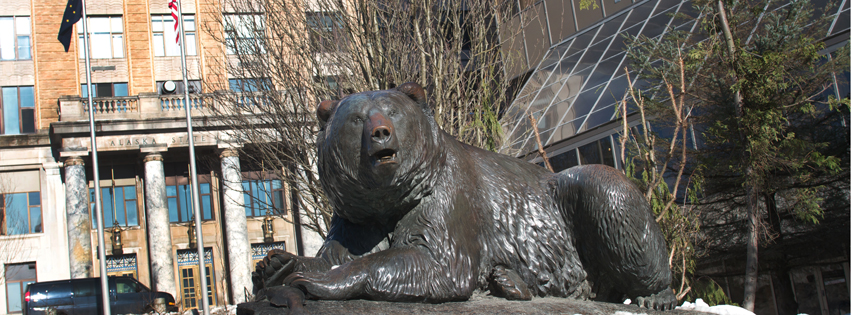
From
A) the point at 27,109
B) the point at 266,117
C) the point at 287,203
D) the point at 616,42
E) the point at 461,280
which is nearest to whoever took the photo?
the point at 461,280

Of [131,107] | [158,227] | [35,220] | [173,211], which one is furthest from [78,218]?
[131,107]

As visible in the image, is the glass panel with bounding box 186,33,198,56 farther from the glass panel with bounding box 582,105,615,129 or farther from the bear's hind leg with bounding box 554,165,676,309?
the bear's hind leg with bounding box 554,165,676,309

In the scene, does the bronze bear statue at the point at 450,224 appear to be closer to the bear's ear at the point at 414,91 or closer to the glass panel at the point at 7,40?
the bear's ear at the point at 414,91

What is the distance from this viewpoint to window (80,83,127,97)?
29.7 meters

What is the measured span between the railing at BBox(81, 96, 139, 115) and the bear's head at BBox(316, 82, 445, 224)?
27548 mm

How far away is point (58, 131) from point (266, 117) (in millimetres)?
17561

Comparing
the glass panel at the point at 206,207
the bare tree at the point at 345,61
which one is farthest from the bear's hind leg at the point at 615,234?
the glass panel at the point at 206,207

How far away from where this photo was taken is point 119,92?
30.1m

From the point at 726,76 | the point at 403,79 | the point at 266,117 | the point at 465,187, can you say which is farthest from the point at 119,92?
the point at 465,187

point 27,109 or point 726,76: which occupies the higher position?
point 27,109

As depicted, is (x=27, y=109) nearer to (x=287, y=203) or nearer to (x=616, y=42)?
(x=287, y=203)

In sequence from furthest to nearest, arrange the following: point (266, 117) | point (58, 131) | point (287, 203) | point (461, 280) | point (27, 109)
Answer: point (27, 109)
point (58, 131)
point (287, 203)
point (266, 117)
point (461, 280)

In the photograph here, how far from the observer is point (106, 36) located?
30266mm

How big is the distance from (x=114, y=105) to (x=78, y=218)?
4807 millimetres
